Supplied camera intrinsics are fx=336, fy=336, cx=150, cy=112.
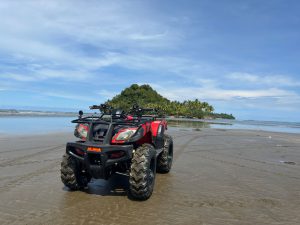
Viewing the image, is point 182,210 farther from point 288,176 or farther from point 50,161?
point 50,161

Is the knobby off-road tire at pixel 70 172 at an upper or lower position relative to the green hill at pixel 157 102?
lower

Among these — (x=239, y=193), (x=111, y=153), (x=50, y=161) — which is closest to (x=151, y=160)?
(x=111, y=153)

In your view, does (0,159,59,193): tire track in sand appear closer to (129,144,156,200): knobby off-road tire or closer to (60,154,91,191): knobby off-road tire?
(60,154,91,191): knobby off-road tire

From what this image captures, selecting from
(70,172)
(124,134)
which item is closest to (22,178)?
(70,172)

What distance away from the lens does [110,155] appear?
561 centimetres

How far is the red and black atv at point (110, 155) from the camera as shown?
5.52 metres

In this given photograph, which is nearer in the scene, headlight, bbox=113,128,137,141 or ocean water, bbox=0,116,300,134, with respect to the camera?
headlight, bbox=113,128,137,141

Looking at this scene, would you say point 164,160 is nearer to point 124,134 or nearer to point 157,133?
point 157,133

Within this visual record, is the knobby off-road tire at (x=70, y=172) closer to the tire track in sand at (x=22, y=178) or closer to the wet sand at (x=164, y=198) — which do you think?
the wet sand at (x=164, y=198)

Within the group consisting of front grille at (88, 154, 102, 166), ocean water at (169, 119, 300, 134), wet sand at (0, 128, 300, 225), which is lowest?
wet sand at (0, 128, 300, 225)

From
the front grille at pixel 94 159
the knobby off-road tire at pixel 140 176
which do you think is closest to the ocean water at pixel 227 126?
the knobby off-road tire at pixel 140 176

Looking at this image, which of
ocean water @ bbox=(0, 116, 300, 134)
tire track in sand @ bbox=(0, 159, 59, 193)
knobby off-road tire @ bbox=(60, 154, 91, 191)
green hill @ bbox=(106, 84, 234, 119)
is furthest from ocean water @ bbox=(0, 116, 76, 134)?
green hill @ bbox=(106, 84, 234, 119)

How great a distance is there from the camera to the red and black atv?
5523 millimetres

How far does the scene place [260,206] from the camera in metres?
5.62
